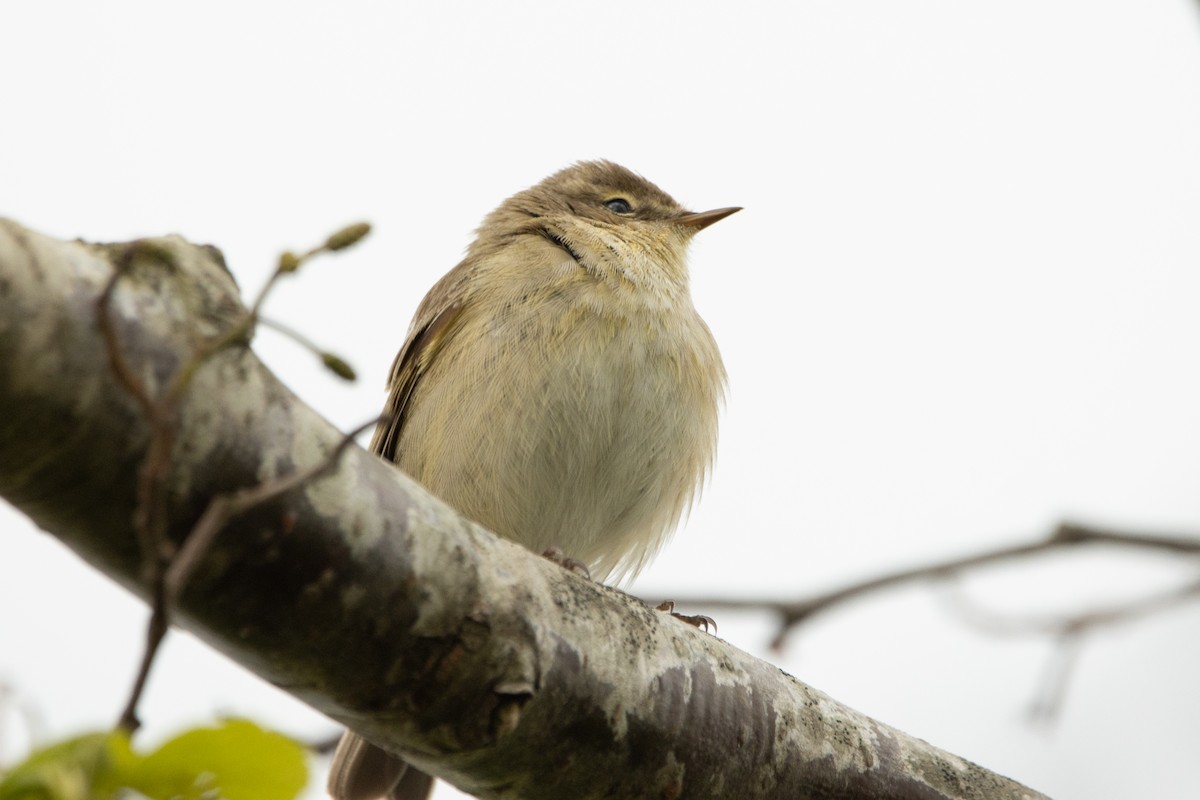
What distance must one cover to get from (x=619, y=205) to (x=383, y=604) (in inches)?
180

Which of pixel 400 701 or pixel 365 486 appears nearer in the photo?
pixel 365 486

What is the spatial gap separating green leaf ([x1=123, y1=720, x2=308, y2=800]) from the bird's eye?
5.29 metres

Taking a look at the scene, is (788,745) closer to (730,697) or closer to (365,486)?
(730,697)

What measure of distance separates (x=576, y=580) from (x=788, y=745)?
734 mm

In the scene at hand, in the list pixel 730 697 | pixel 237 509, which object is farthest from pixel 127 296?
pixel 730 697

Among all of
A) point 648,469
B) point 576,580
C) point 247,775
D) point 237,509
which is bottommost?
point 648,469

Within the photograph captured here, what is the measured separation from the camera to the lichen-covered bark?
1.89m

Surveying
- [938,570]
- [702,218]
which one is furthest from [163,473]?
[702,218]

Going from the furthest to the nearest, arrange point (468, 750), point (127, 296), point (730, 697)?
point (730, 697), point (468, 750), point (127, 296)

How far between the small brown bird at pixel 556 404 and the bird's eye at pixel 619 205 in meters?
0.89

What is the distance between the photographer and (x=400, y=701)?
8.27 ft

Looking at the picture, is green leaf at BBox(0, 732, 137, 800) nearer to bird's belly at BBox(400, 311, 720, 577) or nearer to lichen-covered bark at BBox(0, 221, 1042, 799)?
lichen-covered bark at BBox(0, 221, 1042, 799)

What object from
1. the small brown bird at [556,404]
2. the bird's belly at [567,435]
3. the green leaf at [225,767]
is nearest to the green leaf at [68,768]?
the green leaf at [225,767]

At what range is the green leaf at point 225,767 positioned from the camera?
1477mm
